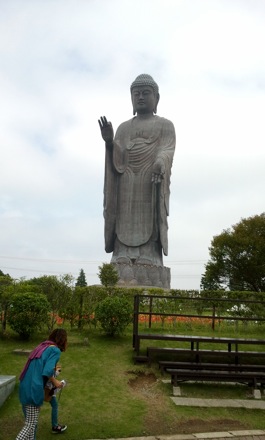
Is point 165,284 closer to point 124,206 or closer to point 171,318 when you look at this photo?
point 124,206

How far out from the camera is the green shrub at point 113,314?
8.76 m

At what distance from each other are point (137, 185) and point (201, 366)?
43.1ft

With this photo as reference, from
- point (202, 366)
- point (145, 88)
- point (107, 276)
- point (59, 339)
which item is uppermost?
point (145, 88)

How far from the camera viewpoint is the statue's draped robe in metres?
18.8

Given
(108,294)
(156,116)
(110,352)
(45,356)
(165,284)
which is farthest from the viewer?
(156,116)

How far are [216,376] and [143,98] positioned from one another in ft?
51.0

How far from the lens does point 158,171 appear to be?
57.7ft

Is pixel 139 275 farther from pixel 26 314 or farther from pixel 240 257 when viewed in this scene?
pixel 240 257

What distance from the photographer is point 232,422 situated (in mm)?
5332

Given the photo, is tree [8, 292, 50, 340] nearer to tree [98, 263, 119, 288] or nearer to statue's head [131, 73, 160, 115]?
tree [98, 263, 119, 288]

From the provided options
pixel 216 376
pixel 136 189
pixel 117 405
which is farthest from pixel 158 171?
pixel 117 405

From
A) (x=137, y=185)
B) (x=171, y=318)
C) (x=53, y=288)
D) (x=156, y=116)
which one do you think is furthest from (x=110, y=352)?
(x=156, y=116)

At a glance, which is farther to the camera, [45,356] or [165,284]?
[165,284]

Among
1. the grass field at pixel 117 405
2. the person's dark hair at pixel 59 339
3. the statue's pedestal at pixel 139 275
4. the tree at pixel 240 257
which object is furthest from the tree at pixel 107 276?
the tree at pixel 240 257
